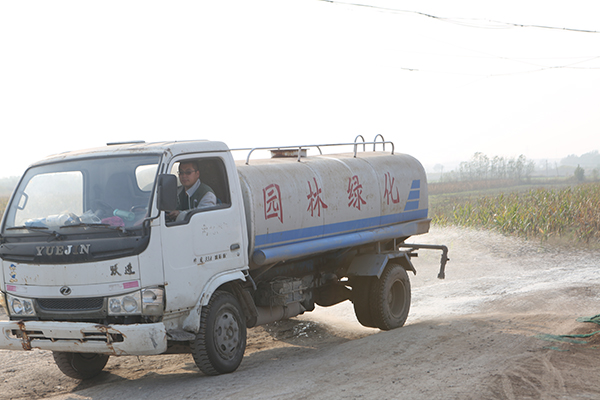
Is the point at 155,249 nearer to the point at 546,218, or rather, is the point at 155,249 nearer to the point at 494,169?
the point at 546,218

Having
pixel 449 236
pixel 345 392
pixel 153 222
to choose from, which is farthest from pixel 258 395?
pixel 449 236

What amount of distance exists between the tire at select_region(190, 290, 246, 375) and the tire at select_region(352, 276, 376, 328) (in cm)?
305

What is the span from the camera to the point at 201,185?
7250mm

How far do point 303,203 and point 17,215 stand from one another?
11.9ft

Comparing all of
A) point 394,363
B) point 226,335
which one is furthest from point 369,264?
point 226,335

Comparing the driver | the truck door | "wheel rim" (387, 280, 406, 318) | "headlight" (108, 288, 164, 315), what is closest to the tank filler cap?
the truck door

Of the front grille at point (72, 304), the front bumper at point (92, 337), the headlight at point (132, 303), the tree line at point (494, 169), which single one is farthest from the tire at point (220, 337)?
the tree line at point (494, 169)

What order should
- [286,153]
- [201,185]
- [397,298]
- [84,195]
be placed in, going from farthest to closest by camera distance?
[397,298] → [286,153] → [201,185] → [84,195]

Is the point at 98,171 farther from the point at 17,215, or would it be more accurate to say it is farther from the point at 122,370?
the point at 122,370

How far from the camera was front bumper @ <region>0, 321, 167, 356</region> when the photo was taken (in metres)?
6.16

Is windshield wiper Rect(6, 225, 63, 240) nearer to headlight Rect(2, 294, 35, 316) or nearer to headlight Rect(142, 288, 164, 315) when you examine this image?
headlight Rect(2, 294, 35, 316)

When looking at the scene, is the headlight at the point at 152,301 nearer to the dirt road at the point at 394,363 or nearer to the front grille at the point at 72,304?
the front grille at the point at 72,304

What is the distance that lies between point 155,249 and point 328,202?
11.1 feet

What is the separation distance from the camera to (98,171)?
6.88 m
